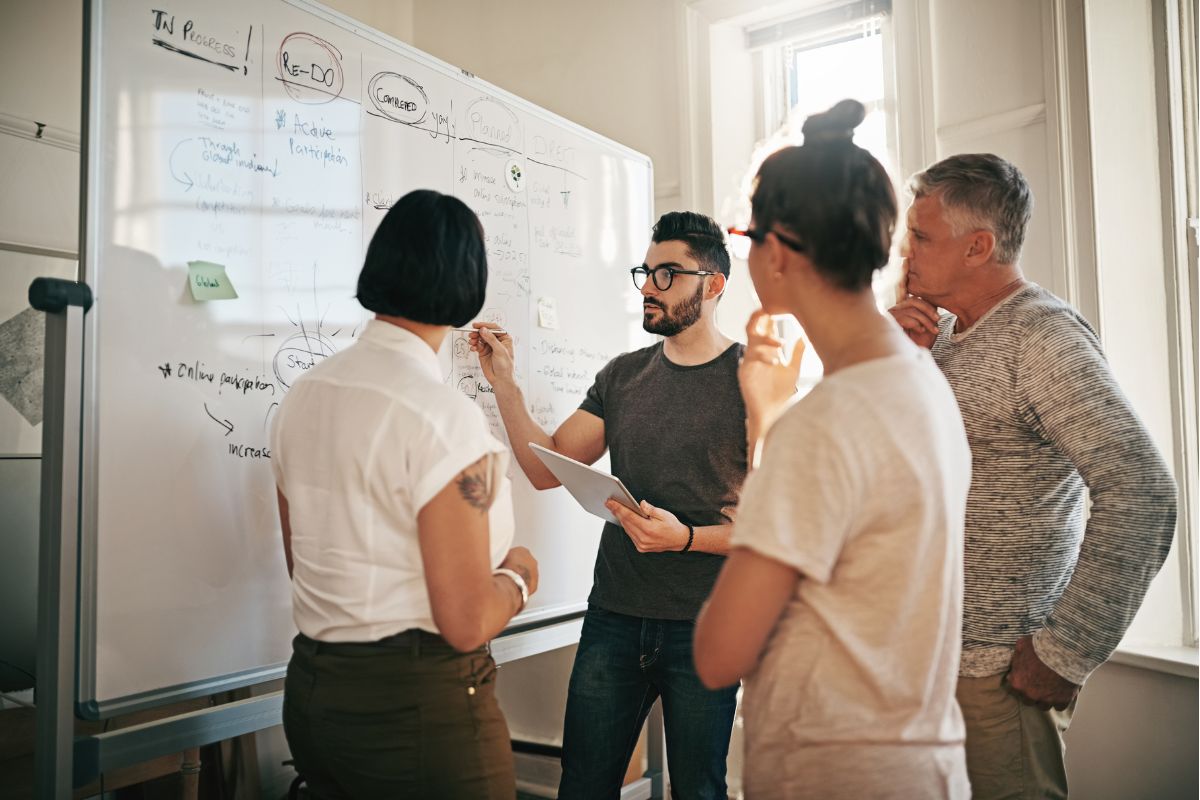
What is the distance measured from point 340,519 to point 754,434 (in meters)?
0.57

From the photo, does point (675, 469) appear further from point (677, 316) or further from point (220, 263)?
point (220, 263)

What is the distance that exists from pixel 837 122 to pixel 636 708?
1317 mm

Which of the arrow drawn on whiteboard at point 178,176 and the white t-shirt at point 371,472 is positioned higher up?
the arrow drawn on whiteboard at point 178,176

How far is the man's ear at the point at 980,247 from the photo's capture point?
4.52ft

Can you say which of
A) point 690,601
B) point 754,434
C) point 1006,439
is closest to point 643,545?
point 690,601

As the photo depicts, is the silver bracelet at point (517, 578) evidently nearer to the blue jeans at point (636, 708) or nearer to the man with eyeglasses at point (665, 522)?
the man with eyeglasses at point (665, 522)

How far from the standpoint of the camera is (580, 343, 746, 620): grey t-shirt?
5.89ft

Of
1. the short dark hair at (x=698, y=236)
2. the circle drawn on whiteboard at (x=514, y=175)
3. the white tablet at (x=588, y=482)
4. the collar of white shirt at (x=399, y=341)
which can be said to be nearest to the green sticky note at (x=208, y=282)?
the collar of white shirt at (x=399, y=341)

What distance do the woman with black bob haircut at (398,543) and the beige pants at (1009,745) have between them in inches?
27.6

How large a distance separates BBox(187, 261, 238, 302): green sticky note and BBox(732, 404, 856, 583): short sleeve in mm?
→ 1043

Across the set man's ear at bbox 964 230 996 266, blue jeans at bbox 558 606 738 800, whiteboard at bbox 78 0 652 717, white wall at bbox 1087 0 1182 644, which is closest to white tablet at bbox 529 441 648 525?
Result: blue jeans at bbox 558 606 738 800

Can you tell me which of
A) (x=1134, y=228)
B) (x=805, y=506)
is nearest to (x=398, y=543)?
(x=805, y=506)

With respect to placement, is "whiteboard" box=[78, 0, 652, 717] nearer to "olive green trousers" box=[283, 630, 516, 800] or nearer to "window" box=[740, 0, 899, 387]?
"olive green trousers" box=[283, 630, 516, 800]

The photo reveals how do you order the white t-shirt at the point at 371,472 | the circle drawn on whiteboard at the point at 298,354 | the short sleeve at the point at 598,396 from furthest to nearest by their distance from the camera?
the short sleeve at the point at 598,396 → the circle drawn on whiteboard at the point at 298,354 → the white t-shirt at the point at 371,472
